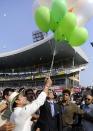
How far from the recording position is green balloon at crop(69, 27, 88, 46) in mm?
3646

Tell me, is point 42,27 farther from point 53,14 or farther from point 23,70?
point 23,70

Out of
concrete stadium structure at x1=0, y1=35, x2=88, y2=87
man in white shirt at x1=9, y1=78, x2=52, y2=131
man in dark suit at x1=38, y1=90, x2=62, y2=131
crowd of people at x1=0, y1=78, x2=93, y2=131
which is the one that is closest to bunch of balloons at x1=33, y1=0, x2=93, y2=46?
crowd of people at x1=0, y1=78, x2=93, y2=131

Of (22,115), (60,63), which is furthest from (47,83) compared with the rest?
(60,63)

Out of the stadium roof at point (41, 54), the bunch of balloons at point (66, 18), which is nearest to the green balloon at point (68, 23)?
the bunch of balloons at point (66, 18)

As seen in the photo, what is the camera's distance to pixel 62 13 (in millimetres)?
3477

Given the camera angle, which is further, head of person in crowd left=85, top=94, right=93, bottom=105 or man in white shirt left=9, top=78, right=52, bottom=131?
head of person in crowd left=85, top=94, right=93, bottom=105

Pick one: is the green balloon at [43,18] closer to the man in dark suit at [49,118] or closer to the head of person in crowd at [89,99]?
the head of person in crowd at [89,99]

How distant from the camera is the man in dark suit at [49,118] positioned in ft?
7.96

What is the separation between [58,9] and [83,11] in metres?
0.77

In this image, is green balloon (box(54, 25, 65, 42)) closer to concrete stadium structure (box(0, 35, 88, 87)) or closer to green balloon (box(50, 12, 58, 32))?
green balloon (box(50, 12, 58, 32))

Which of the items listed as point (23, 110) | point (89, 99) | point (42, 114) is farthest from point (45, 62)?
point (23, 110)

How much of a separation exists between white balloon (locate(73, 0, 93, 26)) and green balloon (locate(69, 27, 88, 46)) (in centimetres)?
23

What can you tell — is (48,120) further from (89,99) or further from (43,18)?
(43,18)

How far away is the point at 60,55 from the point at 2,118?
26458 mm
